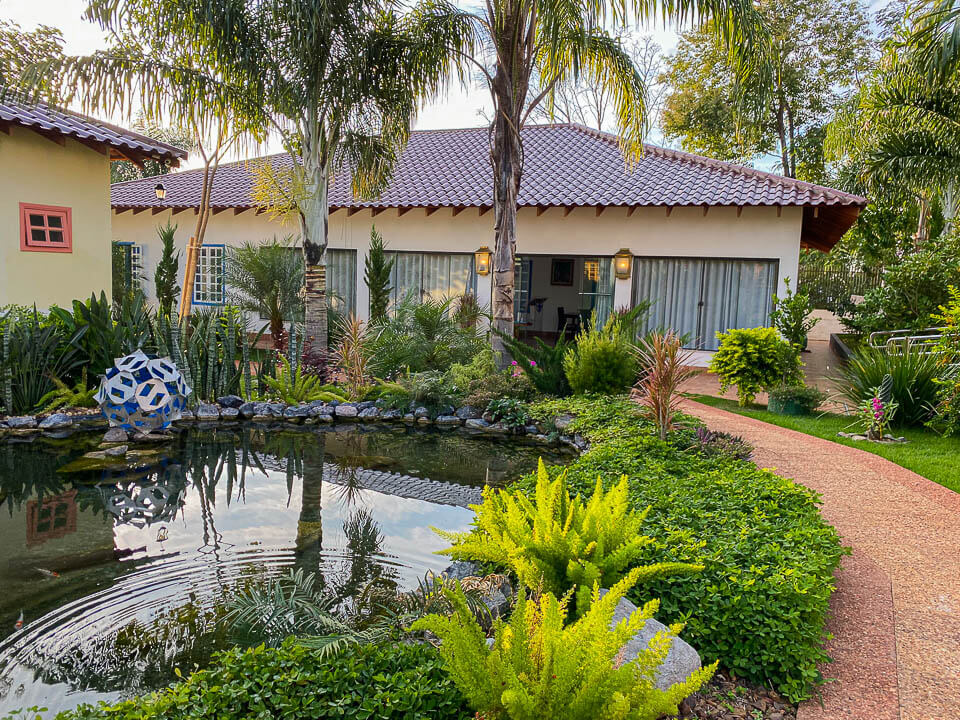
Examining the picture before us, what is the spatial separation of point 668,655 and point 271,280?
1217 cm

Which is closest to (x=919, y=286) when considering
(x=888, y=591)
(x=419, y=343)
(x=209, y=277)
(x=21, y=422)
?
(x=419, y=343)

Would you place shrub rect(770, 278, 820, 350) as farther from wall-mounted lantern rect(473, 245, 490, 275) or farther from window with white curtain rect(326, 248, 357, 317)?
window with white curtain rect(326, 248, 357, 317)

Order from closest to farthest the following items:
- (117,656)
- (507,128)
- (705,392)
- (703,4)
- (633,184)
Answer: (117,656) → (703,4) → (507,128) → (705,392) → (633,184)

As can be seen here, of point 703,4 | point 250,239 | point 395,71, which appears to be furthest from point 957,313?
point 250,239

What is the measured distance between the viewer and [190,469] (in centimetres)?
703

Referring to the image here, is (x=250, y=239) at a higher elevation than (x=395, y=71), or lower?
lower

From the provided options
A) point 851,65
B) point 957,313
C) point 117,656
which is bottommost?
point 117,656

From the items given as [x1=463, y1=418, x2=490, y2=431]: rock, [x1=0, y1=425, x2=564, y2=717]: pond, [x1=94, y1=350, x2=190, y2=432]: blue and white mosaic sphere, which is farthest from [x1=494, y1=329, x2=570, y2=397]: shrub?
[x1=94, y1=350, x2=190, y2=432]: blue and white mosaic sphere

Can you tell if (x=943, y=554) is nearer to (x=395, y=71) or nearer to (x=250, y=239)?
(x=395, y=71)

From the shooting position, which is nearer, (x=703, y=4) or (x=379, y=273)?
(x=703, y=4)

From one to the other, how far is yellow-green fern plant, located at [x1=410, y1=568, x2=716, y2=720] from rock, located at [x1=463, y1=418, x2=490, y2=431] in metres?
6.32

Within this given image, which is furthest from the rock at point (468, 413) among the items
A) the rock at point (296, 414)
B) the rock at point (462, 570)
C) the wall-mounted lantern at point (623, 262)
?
the wall-mounted lantern at point (623, 262)

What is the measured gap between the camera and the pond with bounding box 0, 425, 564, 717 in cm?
364

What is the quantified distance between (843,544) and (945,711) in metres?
1.97
